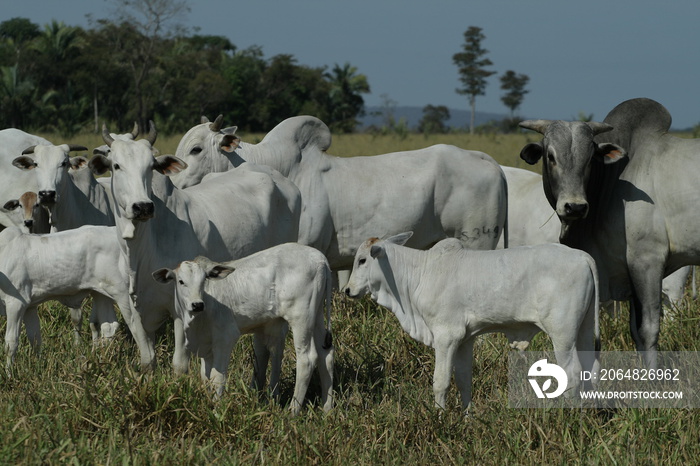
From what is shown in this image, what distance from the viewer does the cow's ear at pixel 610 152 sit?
5.85 m

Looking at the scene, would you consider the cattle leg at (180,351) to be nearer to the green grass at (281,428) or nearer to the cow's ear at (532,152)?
the green grass at (281,428)

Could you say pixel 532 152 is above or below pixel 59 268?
above

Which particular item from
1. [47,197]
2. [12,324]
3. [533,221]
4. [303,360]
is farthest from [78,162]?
[533,221]

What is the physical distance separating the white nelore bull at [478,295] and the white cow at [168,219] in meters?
1.20

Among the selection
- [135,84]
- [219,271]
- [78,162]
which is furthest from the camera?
[135,84]

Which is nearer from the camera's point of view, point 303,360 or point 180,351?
point 303,360

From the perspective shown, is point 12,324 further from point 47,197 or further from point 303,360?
point 303,360

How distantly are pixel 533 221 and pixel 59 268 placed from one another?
14.5 ft

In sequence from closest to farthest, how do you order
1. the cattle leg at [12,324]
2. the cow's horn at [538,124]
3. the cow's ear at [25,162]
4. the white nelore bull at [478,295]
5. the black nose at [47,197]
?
the white nelore bull at [478,295] → the cow's horn at [538,124] → the cattle leg at [12,324] → the black nose at [47,197] → the cow's ear at [25,162]

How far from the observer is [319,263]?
5.52 metres

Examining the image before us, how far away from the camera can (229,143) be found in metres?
8.03

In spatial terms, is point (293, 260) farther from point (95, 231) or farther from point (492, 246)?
point (492, 246)

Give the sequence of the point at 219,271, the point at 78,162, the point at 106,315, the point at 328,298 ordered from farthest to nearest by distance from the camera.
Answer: the point at 78,162 < the point at 106,315 < the point at 328,298 < the point at 219,271

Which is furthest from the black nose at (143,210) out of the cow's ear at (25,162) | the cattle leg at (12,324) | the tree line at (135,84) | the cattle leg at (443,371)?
the tree line at (135,84)
